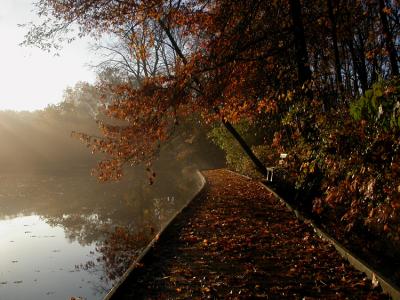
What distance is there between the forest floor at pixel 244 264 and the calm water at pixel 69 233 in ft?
6.50

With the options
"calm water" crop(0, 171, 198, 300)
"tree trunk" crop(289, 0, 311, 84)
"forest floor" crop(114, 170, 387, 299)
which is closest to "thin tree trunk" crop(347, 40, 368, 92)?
"calm water" crop(0, 171, 198, 300)

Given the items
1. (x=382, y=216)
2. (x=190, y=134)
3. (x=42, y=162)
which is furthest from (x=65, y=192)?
(x=42, y=162)

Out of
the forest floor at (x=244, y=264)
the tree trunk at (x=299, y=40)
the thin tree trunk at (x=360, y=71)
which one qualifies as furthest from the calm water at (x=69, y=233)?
the thin tree trunk at (x=360, y=71)

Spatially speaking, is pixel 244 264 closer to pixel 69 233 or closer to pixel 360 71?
pixel 69 233

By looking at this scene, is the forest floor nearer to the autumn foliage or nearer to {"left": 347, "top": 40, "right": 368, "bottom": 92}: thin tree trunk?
the autumn foliage

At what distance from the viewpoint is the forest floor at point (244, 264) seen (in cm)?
593

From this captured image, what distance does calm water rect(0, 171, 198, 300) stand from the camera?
374 inches

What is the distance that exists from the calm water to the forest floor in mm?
1981

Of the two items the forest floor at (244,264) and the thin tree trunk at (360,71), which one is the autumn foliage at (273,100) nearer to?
the forest floor at (244,264)

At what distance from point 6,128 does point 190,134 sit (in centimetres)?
4098

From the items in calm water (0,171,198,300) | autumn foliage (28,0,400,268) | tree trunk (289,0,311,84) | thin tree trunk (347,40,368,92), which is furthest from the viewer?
thin tree trunk (347,40,368,92)

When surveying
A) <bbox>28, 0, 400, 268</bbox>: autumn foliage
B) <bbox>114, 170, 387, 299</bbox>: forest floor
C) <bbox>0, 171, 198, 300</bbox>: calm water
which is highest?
<bbox>28, 0, 400, 268</bbox>: autumn foliage

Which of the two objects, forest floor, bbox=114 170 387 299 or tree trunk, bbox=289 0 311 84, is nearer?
forest floor, bbox=114 170 387 299

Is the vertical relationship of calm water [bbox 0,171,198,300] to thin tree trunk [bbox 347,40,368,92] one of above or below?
below
